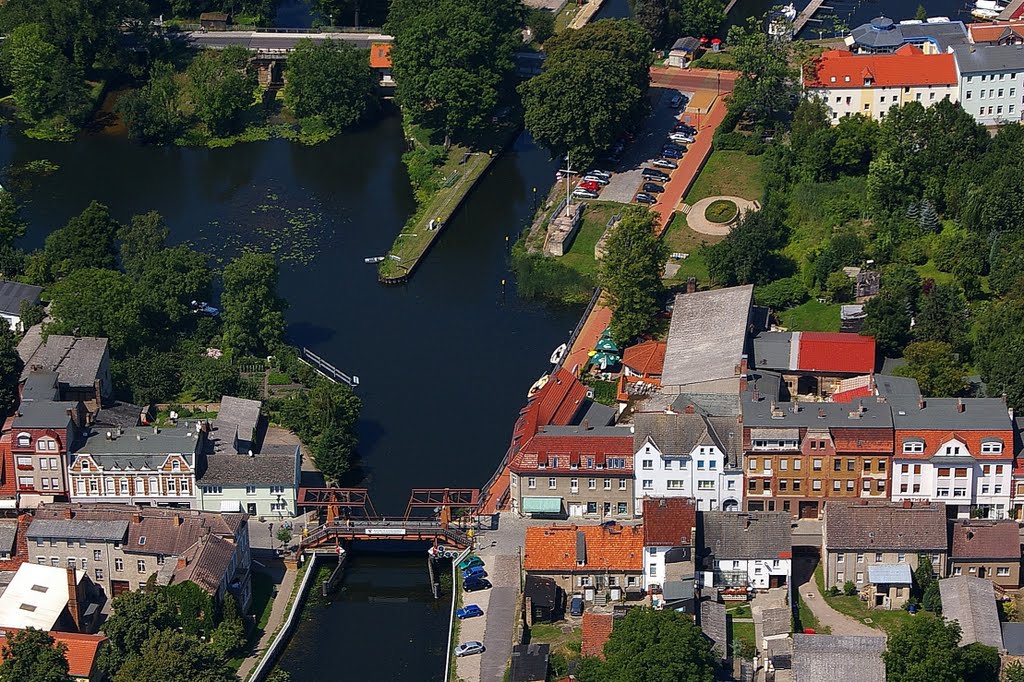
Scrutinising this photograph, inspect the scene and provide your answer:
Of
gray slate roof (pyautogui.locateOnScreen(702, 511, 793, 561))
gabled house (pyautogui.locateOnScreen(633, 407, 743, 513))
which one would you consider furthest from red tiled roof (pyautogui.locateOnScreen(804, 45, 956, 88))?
gray slate roof (pyautogui.locateOnScreen(702, 511, 793, 561))

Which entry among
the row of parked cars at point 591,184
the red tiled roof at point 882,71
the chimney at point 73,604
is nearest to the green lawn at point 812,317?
the row of parked cars at point 591,184

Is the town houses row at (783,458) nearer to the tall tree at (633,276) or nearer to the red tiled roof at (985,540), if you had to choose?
the red tiled roof at (985,540)

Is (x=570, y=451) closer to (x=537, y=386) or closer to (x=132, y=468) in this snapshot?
(x=537, y=386)

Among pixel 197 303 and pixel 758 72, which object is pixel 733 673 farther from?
pixel 758 72

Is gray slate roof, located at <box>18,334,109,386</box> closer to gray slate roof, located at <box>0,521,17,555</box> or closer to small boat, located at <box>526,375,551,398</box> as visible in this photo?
gray slate roof, located at <box>0,521,17,555</box>

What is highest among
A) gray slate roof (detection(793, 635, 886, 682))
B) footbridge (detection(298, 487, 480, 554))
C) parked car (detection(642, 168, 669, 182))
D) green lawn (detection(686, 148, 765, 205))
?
gray slate roof (detection(793, 635, 886, 682))

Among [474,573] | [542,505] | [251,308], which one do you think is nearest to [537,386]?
[542,505]

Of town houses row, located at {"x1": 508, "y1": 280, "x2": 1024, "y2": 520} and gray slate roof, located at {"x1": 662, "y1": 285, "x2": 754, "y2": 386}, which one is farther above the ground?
town houses row, located at {"x1": 508, "y1": 280, "x2": 1024, "y2": 520}
